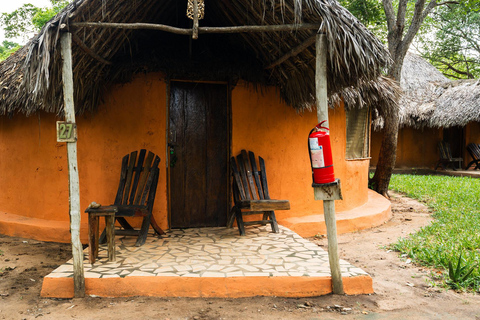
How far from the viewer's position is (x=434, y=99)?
13.2 meters

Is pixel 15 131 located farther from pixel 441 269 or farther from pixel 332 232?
pixel 441 269

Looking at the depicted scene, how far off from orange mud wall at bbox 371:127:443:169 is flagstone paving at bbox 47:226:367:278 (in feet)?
34.9

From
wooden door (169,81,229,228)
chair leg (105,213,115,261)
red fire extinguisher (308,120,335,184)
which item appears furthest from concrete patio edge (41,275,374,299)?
wooden door (169,81,229,228)

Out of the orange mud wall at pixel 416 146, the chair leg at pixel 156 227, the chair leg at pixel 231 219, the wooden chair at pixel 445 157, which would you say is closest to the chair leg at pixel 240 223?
the chair leg at pixel 231 219

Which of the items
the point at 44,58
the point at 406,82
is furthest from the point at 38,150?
the point at 406,82

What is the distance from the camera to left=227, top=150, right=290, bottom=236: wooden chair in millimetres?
4570

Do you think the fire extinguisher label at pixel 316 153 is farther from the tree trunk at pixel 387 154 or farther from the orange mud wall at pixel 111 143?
the tree trunk at pixel 387 154

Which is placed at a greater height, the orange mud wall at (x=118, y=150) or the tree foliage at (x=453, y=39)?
the tree foliage at (x=453, y=39)

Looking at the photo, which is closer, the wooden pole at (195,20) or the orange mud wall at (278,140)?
the wooden pole at (195,20)

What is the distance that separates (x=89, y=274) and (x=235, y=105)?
2.89 meters

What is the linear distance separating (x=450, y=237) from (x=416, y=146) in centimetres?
1005

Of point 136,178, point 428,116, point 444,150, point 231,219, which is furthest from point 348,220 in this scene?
point 444,150

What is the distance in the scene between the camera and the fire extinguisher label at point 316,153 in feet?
10.2

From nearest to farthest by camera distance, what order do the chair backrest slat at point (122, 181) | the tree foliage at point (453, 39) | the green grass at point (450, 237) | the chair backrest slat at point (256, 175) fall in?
the green grass at point (450, 237) < the chair backrest slat at point (122, 181) < the chair backrest slat at point (256, 175) < the tree foliage at point (453, 39)
